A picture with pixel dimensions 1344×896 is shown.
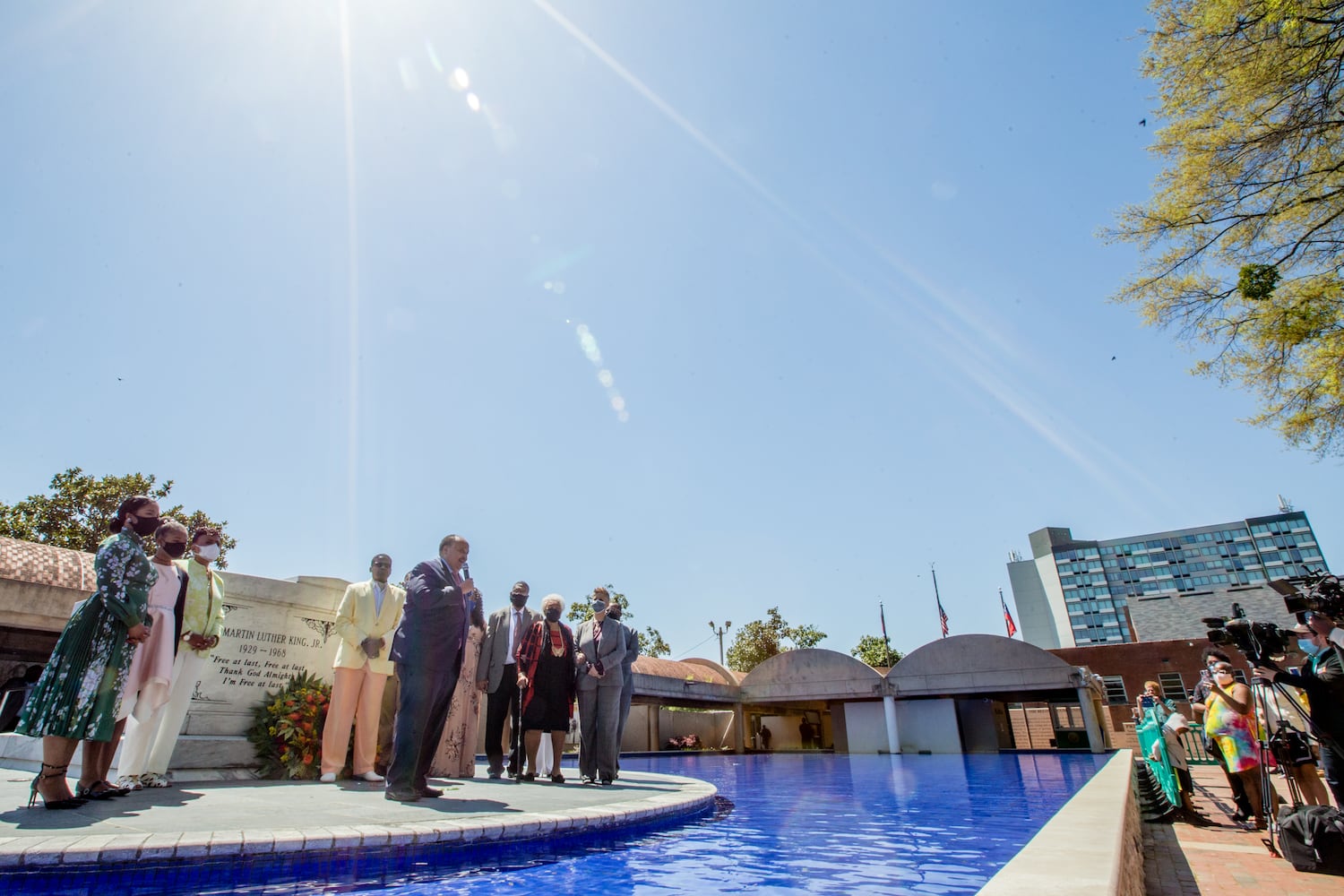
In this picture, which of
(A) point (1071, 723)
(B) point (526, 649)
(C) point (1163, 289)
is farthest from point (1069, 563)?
(B) point (526, 649)

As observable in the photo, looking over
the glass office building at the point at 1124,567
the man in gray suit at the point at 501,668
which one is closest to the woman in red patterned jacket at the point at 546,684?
the man in gray suit at the point at 501,668

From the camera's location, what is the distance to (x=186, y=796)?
13.9 ft

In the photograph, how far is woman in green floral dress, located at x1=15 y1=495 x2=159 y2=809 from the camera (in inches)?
143

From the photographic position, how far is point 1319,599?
4328 mm

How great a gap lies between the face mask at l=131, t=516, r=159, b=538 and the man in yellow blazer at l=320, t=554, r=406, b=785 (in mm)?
1933

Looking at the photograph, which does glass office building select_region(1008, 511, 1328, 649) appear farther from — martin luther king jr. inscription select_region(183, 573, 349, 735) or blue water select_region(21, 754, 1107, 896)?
martin luther king jr. inscription select_region(183, 573, 349, 735)

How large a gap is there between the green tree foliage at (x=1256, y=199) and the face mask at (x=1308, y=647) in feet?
21.8

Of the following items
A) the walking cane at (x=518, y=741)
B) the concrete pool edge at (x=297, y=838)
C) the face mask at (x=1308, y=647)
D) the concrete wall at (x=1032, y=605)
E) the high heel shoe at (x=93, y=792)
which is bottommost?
the concrete pool edge at (x=297, y=838)

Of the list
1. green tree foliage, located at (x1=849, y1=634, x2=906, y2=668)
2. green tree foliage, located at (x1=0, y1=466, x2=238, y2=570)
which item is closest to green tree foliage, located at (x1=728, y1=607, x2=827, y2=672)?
green tree foliage, located at (x1=849, y1=634, x2=906, y2=668)

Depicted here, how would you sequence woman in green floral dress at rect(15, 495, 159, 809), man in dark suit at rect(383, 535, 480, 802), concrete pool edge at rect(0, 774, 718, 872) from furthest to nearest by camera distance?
man in dark suit at rect(383, 535, 480, 802) < woman in green floral dress at rect(15, 495, 159, 809) < concrete pool edge at rect(0, 774, 718, 872)

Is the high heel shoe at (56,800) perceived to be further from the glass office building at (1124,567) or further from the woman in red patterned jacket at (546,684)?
the glass office building at (1124,567)

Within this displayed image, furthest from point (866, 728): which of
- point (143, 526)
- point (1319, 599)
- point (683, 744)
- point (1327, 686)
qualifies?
point (143, 526)

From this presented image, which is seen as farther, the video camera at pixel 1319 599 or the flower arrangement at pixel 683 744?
the flower arrangement at pixel 683 744

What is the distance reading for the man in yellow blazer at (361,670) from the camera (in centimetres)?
592
